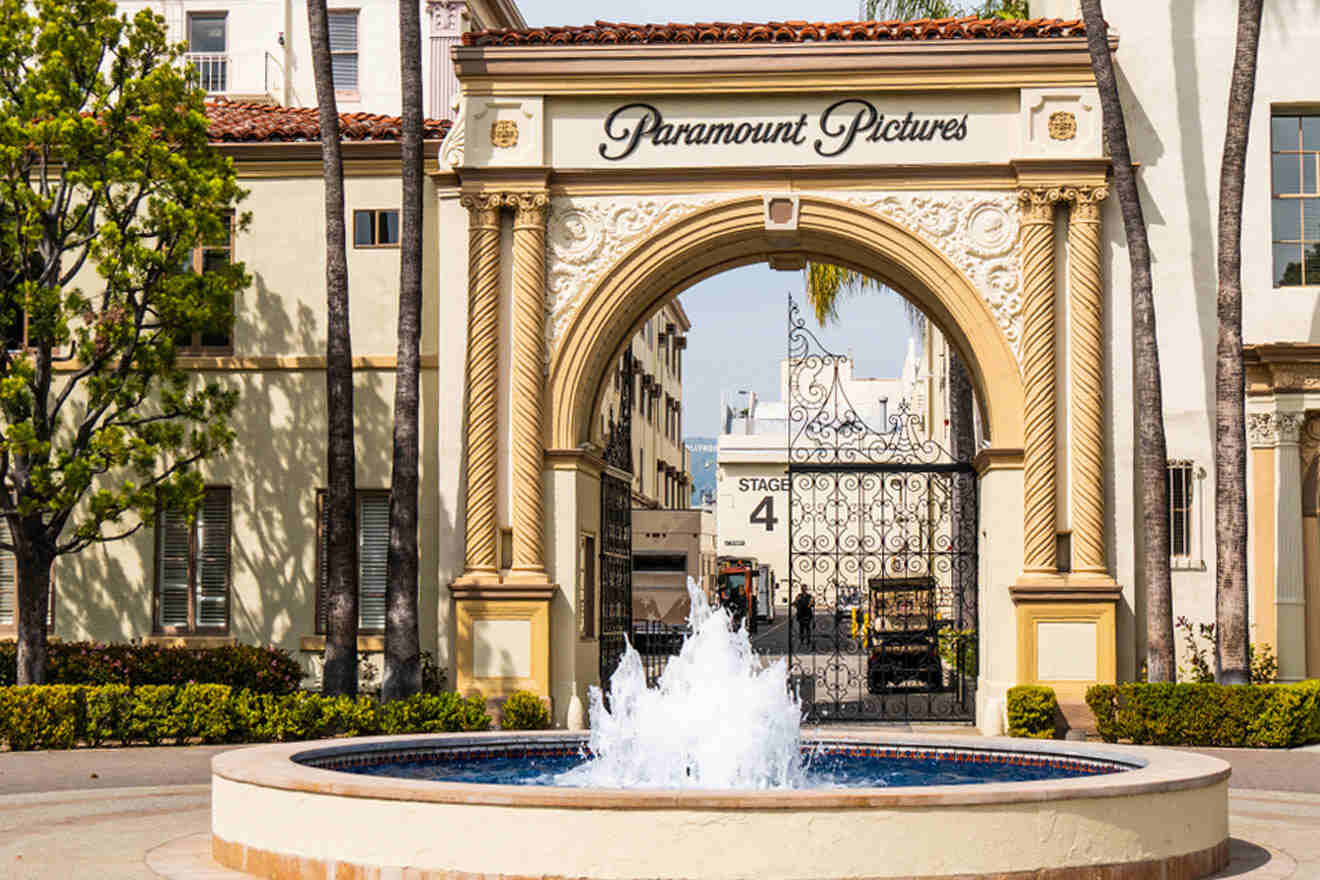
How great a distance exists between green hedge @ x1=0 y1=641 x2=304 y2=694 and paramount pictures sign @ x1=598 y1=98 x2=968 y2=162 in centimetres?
779

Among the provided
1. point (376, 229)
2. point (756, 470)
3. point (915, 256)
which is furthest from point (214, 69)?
point (756, 470)

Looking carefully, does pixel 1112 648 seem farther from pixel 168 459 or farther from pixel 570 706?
pixel 168 459

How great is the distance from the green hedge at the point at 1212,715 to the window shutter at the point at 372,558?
9653 mm

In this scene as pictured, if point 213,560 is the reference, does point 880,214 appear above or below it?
above

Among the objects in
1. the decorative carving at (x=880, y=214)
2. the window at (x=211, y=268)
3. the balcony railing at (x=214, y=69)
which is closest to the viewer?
the decorative carving at (x=880, y=214)

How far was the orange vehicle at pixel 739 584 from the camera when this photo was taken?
193ft

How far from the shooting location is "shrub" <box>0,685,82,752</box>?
19.4 m

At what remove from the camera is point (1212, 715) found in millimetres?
19844

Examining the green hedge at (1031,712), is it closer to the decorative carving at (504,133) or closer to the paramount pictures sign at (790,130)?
the paramount pictures sign at (790,130)

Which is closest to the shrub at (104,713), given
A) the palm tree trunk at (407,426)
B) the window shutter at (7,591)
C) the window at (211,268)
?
the palm tree trunk at (407,426)

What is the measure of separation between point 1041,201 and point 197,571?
12.1 meters

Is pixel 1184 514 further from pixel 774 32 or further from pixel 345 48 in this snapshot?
pixel 345 48

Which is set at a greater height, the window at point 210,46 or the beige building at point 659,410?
the window at point 210,46

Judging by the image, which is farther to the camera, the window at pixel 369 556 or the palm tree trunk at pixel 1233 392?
the window at pixel 369 556
